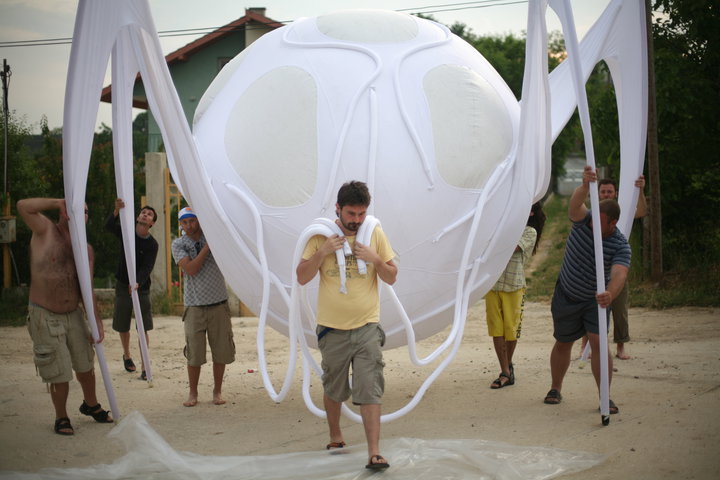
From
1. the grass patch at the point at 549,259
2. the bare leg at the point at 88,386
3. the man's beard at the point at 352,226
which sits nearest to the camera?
the man's beard at the point at 352,226

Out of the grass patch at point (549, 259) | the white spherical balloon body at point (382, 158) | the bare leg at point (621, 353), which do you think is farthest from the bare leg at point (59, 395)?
the grass patch at point (549, 259)

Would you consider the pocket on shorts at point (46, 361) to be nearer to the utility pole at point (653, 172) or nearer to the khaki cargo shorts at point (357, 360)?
the khaki cargo shorts at point (357, 360)

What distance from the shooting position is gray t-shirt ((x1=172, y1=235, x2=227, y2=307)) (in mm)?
6188

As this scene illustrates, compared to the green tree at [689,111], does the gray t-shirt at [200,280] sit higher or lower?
lower

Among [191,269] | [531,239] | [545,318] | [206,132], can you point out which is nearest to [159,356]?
[191,269]

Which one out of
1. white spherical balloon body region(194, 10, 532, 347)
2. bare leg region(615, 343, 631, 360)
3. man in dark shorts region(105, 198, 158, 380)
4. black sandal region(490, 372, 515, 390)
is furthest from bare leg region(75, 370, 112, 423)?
bare leg region(615, 343, 631, 360)

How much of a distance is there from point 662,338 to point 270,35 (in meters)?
5.28

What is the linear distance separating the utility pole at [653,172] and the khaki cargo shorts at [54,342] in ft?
27.2

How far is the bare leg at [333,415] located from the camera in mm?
4848

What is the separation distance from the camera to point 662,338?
27.8ft

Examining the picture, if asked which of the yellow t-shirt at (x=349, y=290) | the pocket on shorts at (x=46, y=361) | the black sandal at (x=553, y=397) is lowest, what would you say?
→ the black sandal at (x=553, y=397)

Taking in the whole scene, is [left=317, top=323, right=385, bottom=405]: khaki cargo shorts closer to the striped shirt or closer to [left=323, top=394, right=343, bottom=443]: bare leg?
[left=323, top=394, right=343, bottom=443]: bare leg

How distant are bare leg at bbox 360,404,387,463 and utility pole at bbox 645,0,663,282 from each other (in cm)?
794

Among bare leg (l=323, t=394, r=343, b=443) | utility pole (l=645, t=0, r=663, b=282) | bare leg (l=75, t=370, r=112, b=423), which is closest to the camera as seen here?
bare leg (l=323, t=394, r=343, b=443)
